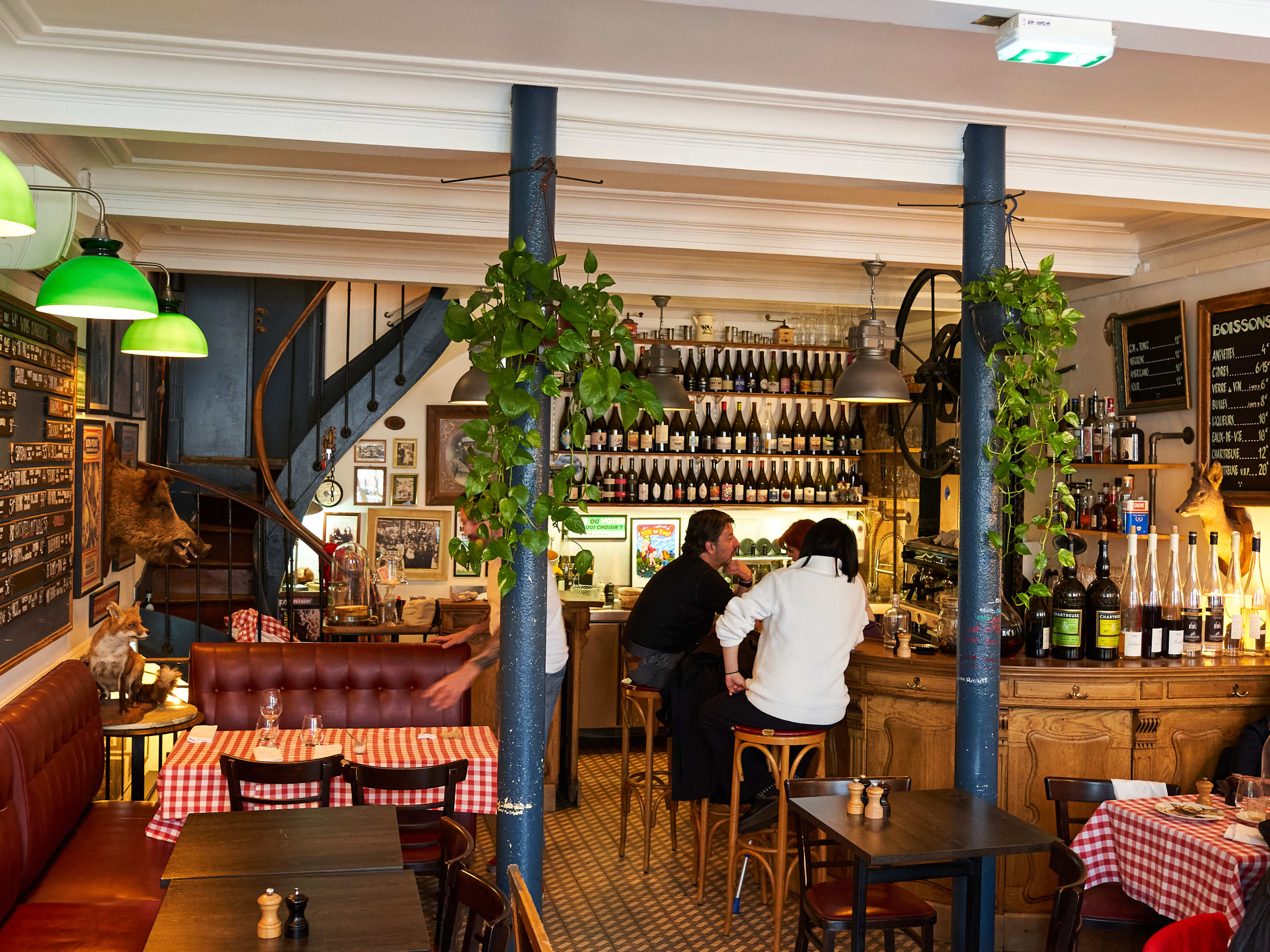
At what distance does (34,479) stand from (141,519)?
1939 millimetres

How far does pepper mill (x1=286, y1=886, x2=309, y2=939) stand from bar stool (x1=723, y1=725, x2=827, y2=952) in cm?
225

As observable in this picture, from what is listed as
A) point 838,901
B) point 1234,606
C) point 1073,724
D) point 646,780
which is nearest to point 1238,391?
point 1234,606

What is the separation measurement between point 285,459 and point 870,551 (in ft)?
15.9

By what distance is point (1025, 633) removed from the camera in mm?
4578

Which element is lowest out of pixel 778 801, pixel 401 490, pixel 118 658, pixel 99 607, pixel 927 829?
pixel 778 801

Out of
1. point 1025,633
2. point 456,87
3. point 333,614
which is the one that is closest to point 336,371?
point 333,614

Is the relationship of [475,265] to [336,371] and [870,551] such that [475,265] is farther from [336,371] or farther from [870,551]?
[870,551]

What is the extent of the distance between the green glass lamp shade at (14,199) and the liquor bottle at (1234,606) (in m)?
4.69

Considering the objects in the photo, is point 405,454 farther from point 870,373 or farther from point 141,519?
point 870,373

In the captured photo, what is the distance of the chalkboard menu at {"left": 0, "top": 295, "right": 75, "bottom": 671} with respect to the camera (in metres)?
3.96

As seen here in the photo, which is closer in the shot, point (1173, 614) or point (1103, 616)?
point (1103, 616)

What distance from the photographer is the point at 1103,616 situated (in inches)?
175

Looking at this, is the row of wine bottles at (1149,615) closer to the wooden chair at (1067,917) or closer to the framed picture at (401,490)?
the wooden chair at (1067,917)

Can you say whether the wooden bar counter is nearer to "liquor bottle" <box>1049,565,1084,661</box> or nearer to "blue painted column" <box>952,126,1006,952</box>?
"liquor bottle" <box>1049,565,1084,661</box>
